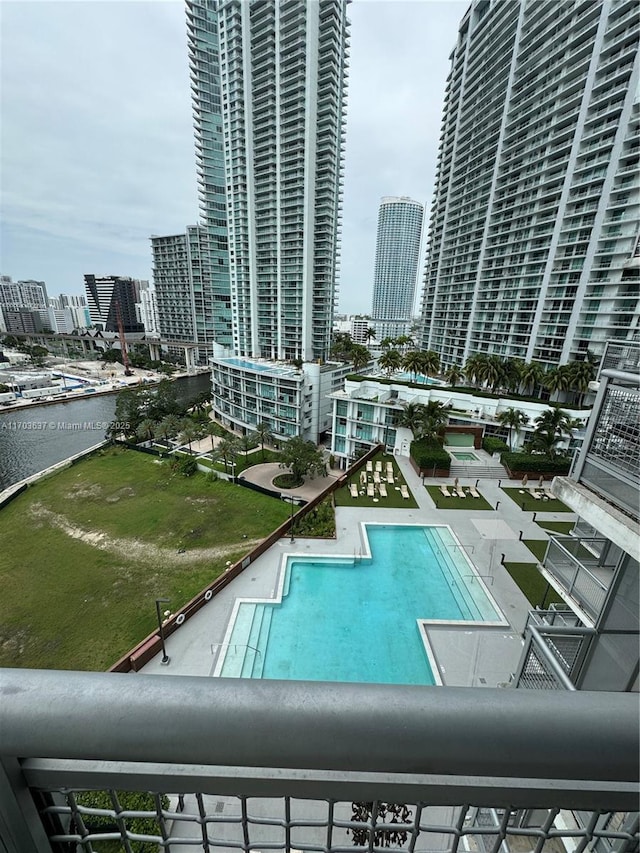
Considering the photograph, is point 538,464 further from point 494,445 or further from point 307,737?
point 307,737

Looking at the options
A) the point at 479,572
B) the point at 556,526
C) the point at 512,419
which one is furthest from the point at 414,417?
the point at 479,572

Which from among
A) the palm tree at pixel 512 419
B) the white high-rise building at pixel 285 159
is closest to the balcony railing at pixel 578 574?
the palm tree at pixel 512 419

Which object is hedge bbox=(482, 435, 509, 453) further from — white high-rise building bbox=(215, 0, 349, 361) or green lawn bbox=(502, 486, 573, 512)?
white high-rise building bbox=(215, 0, 349, 361)

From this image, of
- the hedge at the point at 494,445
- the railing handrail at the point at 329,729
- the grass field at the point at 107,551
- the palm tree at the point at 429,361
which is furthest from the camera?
the palm tree at the point at 429,361

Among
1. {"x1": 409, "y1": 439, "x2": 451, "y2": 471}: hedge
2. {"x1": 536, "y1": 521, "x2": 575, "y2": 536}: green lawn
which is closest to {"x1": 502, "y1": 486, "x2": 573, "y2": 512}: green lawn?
{"x1": 536, "y1": 521, "x2": 575, "y2": 536}: green lawn

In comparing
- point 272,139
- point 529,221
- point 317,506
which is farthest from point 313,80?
point 317,506

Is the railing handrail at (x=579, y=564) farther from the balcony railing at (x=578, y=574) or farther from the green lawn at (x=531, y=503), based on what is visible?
the green lawn at (x=531, y=503)
